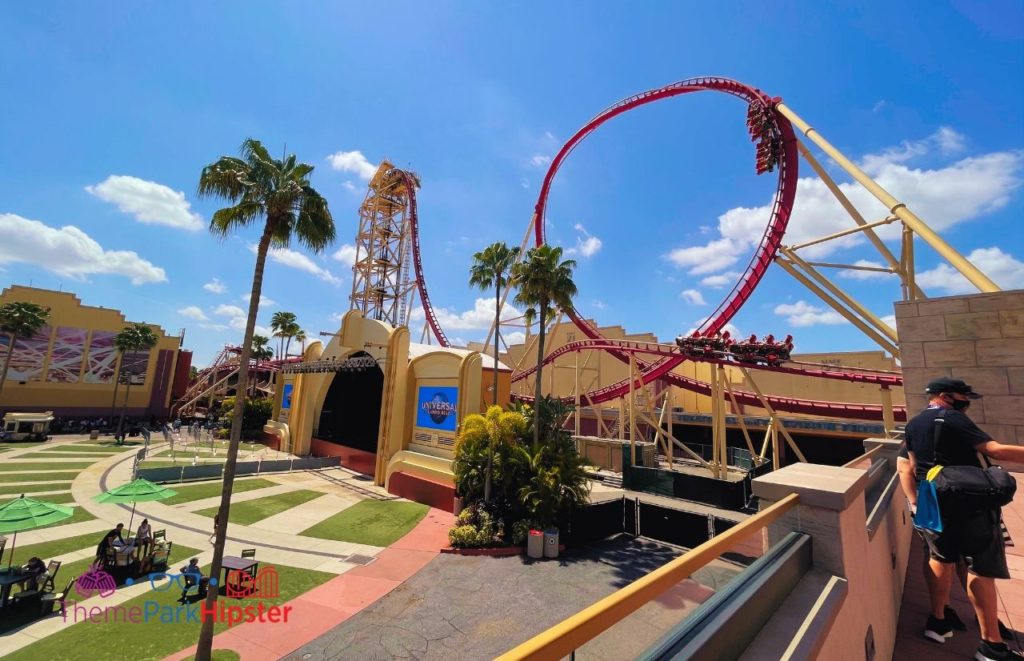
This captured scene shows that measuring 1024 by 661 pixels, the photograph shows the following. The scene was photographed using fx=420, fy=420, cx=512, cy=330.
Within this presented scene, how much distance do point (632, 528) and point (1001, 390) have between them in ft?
37.6

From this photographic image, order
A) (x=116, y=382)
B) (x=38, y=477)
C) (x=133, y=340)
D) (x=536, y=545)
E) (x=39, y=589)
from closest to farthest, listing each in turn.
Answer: (x=39, y=589) < (x=536, y=545) < (x=38, y=477) < (x=133, y=340) < (x=116, y=382)

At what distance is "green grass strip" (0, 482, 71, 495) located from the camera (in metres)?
18.7

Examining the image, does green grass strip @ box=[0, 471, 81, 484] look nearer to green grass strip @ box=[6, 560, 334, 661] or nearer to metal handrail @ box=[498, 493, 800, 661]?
green grass strip @ box=[6, 560, 334, 661]

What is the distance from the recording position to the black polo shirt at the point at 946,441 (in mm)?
3627

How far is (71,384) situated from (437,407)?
4712 cm

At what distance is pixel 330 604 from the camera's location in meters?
10.5

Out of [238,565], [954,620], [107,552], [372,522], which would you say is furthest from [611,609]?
[372,522]

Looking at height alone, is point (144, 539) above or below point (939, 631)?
below

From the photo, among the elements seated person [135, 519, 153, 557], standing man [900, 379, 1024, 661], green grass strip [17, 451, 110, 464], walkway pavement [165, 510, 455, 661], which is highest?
standing man [900, 379, 1024, 661]

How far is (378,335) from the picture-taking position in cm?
2575

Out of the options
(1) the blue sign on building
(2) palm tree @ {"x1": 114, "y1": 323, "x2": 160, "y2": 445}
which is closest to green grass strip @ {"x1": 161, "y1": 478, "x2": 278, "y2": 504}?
(1) the blue sign on building

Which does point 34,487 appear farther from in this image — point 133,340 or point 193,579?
point 133,340

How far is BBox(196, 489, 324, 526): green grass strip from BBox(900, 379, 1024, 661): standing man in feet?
63.7

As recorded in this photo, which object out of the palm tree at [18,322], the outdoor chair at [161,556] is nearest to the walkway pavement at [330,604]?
the outdoor chair at [161,556]
